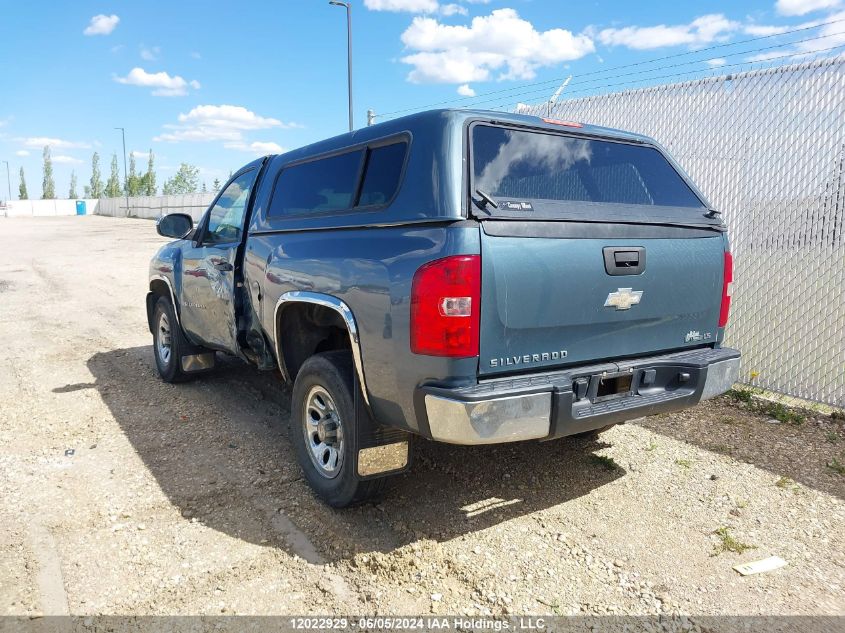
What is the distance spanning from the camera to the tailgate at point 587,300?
9.17ft

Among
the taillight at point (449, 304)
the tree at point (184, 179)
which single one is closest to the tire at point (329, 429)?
the taillight at point (449, 304)

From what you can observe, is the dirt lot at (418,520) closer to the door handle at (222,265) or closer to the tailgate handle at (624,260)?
the door handle at (222,265)

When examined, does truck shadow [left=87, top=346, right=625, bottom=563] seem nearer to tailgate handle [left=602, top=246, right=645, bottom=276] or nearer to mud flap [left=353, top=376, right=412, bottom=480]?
mud flap [left=353, top=376, right=412, bottom=480]

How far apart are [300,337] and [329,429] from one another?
710 mm

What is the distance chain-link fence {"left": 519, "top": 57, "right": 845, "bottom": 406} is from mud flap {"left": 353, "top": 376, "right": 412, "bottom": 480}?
12.9 ft

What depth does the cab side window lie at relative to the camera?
15.7 ft

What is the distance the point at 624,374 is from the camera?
10.4 ft

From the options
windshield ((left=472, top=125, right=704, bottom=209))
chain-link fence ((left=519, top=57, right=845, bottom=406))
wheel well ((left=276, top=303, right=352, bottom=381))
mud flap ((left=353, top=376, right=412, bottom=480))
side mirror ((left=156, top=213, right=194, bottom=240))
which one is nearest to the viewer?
windshield ((left=472, top=125, right=704, bottom=209))

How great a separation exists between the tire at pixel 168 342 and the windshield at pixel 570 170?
12.6ft

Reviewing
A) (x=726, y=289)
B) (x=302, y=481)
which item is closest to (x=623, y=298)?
(x=726, y=289)

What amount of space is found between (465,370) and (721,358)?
1.62 metres

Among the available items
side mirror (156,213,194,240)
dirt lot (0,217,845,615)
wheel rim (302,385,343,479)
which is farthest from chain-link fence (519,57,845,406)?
side mirror (156,213,194,240)

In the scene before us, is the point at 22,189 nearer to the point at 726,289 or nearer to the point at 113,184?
the point at 113,184

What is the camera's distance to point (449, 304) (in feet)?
8.89
